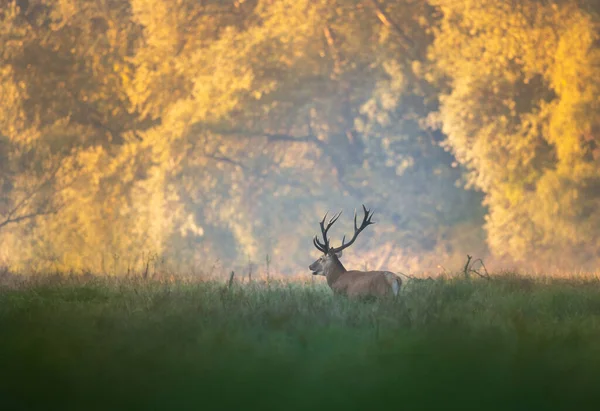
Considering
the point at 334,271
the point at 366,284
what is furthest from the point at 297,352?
the point at 334,271

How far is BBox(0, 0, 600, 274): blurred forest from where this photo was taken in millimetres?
19703

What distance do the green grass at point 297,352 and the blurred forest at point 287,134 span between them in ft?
36.8

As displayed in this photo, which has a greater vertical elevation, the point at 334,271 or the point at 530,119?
the point at 530,119

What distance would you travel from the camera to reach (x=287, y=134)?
25641 mm

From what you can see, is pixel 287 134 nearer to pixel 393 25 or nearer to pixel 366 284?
pixel 393 25

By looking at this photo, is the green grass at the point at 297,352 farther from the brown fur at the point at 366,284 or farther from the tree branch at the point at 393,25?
the tree branch at the point at 393,25

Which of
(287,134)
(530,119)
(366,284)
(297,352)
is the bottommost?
(297,352)

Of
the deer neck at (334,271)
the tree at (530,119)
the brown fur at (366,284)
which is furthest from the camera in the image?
the tree at (530,119)

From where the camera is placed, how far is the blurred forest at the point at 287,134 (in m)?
19.7

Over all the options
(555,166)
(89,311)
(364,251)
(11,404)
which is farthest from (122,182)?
(11,404)

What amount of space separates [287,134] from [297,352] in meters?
19.6

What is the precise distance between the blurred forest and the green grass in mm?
11211

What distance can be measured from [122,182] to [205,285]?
534 inches

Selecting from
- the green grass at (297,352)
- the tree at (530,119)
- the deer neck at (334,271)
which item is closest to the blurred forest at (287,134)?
the tree at (530,119)
